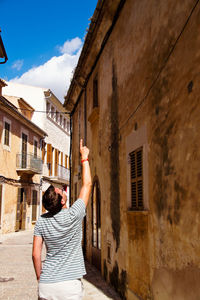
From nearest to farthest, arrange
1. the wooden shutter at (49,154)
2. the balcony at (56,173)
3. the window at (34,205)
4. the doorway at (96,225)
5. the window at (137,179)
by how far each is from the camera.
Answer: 1. the window at (137,179)
2. the doorway at (96,225)
3. the window at (34,205)
4. the balcony at (56,173)
5. the wooden shutter at (49,154)

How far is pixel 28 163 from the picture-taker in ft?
76.1

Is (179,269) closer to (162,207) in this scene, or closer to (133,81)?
(162,207)

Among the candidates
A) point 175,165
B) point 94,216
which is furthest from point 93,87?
point 175,165

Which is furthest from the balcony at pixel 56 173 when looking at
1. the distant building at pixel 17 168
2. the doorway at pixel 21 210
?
the doorway at pixel 21 210

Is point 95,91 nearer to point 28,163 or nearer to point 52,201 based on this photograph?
point 52,201

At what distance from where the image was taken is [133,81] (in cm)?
593

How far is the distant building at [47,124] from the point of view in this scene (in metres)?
27.4

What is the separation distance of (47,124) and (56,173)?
4.24 meters

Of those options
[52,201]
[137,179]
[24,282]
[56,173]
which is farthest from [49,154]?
[52,201]

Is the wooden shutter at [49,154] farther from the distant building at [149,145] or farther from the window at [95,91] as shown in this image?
the distant building at [149,145]

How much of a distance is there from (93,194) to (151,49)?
544 cm

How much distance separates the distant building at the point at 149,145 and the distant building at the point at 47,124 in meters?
18.5

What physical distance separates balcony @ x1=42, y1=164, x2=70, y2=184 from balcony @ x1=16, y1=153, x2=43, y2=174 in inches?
119

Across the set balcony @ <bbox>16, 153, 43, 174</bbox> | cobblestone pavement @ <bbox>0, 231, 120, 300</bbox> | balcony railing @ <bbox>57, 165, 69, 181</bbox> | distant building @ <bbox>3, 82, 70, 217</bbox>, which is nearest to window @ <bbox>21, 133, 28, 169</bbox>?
balcony @ <bbox>16, 153, 43, 174</bbox>
